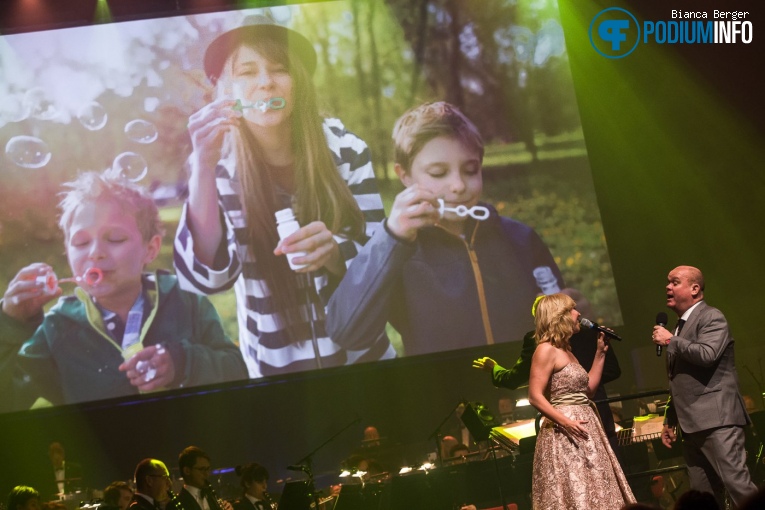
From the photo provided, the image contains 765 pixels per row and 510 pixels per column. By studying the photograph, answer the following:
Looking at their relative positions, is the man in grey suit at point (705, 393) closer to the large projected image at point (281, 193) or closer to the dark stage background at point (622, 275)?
the large projected image at point (281, 193)

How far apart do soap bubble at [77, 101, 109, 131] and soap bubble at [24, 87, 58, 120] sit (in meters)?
0.26

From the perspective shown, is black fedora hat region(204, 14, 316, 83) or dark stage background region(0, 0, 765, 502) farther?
dark stage background region(0, 0, 765, 502)

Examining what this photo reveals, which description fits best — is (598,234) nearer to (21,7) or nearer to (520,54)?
(520,54)

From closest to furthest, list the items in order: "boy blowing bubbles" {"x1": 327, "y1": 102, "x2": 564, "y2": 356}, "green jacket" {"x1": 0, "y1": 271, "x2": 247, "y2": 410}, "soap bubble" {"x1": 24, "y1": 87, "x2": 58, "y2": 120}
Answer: "green jacket" {"x1": 0, "y1": 271, "x2": 247, "y2": 410}, "soap bubble" {"x1": 24, "y1": 87, "x2": 58, "y2": 120}, "boy blowing bubbles" {"x1": 327, "y1": 102, "x2": 564, "y2": 356}

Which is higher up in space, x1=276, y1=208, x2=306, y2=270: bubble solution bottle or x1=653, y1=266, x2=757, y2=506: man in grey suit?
x1=276, y1=208, x2=306, y2=270: bubble solution bottle

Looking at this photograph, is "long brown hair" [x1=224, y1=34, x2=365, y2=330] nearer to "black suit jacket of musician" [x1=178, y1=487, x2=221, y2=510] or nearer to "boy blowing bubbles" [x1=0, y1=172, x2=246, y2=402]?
"boy blowing bubbles" [x1=0, y1=172, x2=246, y2=402]

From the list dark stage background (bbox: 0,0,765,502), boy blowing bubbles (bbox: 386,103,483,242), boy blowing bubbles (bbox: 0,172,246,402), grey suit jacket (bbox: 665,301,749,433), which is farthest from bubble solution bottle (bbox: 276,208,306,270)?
grey suit jacket (bbox: 665,301,749,433)

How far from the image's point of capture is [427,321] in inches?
346

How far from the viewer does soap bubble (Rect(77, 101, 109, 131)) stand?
8562 millimetres

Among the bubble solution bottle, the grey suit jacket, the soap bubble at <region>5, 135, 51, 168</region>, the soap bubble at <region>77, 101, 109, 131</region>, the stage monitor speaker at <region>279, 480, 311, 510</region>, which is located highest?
the soap bubble at <region>77, 101, 109, 131</region>

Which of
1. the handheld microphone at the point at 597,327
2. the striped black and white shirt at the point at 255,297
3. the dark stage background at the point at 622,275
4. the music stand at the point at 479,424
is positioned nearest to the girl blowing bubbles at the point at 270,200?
the striped black and white shirt at the point at 255,297

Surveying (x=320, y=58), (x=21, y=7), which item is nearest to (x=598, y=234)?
(x=320, y=58)

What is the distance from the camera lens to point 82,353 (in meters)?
Result: 8.46

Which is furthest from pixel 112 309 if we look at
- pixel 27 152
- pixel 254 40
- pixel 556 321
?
pixel 556 321
